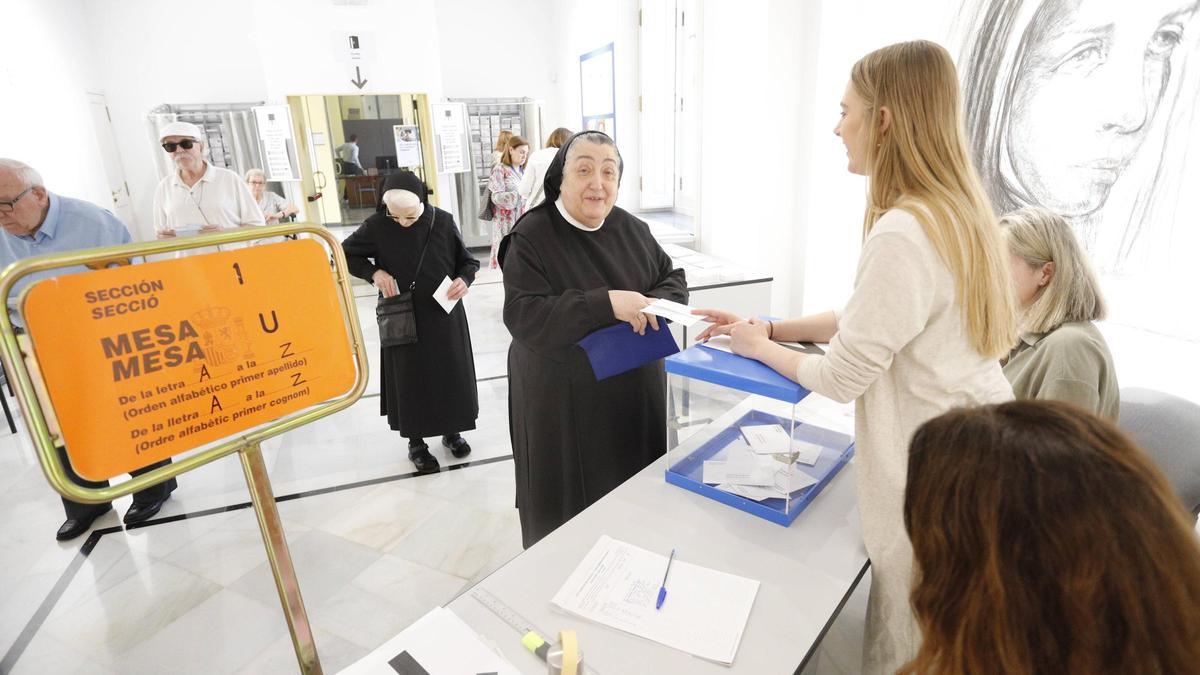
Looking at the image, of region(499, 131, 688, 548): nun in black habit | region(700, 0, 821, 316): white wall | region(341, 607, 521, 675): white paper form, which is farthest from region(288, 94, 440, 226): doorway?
region(341, 607, 521, 675): white paper form

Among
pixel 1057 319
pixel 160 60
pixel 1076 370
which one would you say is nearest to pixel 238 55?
pixel 160 60

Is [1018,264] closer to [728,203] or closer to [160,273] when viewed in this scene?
[160,273]

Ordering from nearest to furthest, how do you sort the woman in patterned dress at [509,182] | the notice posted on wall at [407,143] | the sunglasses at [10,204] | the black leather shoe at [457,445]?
1. the sunglasses at [10,204]
2. the black leather shoe at [457,445]
3. the woman in patterned dress at [509,182]
4. the notice posted on wall at [407,143]

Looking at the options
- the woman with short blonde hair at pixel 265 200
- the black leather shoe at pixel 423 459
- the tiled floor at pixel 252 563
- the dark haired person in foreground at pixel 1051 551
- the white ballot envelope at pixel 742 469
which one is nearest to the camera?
the dark haired person in foreground at pixel 1051 551

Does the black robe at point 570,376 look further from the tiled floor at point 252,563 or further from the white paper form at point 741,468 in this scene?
the tiled floor at point 252,563

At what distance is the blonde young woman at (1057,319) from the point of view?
1620 mm

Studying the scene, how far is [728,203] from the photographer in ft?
15.0

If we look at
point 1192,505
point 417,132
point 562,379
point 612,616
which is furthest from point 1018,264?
point 417,132

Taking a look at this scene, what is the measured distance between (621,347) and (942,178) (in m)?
0.93

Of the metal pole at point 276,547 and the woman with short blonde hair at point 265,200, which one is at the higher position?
the woman with short blonde hair at point 265,200

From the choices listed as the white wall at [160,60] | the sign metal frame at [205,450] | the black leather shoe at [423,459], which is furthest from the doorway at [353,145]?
the sign metal frame at [205,450]

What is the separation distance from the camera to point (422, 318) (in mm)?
3078

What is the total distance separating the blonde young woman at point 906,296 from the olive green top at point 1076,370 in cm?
58

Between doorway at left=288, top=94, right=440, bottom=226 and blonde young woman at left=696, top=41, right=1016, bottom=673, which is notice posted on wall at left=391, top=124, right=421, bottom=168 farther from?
blonde young woman at left=696, top=41, right=1016, bottom=673
